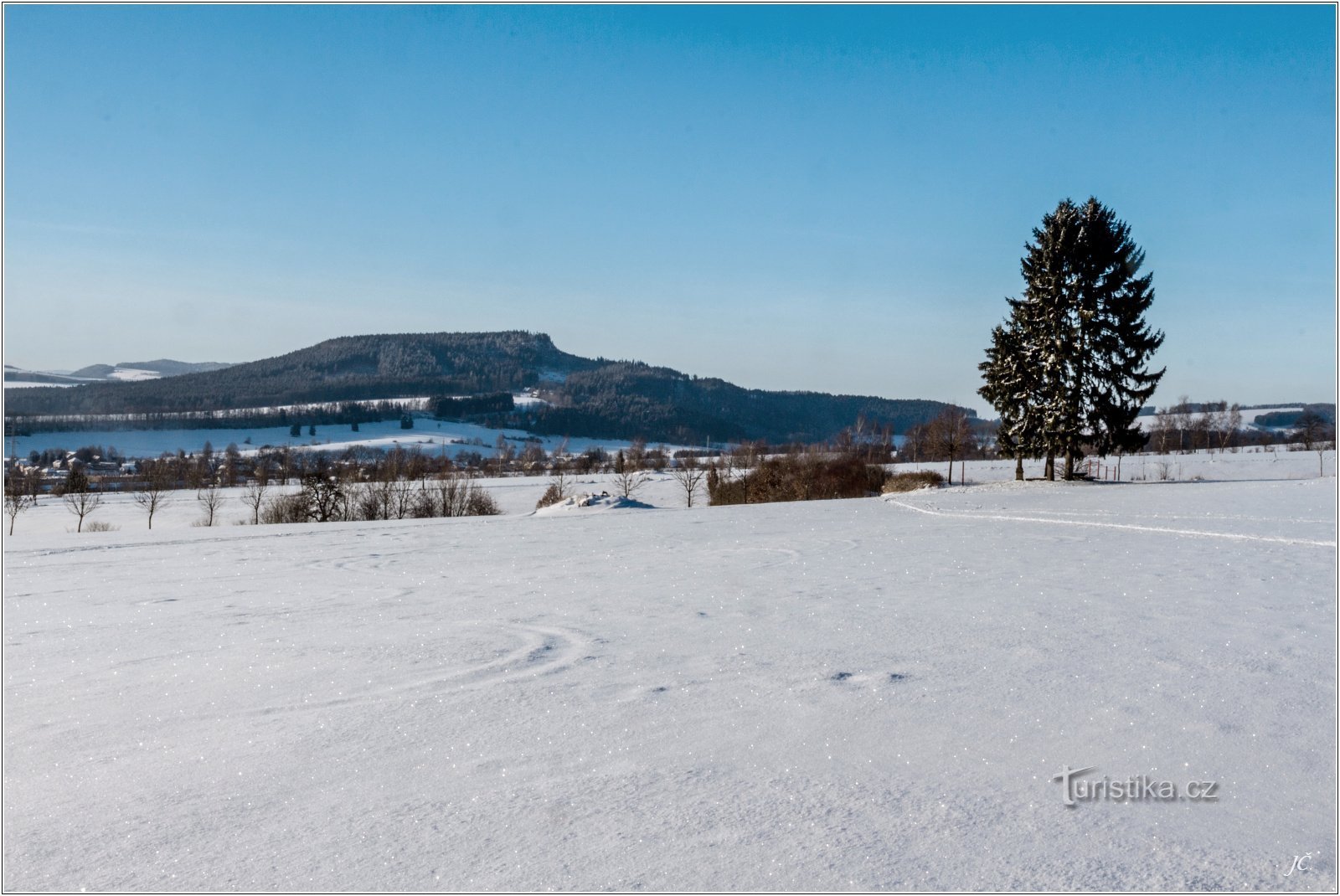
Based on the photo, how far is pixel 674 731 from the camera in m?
4.76

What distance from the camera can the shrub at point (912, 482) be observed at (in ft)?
135

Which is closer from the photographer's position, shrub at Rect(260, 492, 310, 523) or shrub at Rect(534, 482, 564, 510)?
shrub at Rect(260, 492, 310, 523)

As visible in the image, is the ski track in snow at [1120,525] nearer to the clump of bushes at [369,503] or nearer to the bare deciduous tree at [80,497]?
the clump of bushes at [369,503]

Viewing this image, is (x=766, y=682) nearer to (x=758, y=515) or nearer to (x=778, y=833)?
(x=778, y=833)

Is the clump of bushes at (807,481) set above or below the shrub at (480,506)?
above

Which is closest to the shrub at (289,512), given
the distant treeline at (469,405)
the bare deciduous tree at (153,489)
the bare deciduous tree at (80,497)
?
the bare deciduous tree at (153,489)

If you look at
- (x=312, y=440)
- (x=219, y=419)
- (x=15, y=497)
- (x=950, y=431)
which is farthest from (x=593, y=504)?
(x=219, y=419)

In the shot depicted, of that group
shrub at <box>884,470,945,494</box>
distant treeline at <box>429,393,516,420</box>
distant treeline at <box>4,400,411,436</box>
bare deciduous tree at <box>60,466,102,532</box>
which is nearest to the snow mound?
shrub at <box>884,470,945,494</box>

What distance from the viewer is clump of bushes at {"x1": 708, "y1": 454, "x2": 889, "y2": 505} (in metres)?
45.1

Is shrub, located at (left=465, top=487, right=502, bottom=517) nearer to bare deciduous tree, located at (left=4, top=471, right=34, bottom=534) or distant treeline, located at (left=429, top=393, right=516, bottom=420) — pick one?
bare deciduous tree, located at (left=4, top=471, right=34, bottom=534)

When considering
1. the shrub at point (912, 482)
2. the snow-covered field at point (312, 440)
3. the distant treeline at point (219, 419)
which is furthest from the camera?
the distant treeline at point (219, 419)

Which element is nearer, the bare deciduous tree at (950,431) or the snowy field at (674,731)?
the snowy field at (674,731)

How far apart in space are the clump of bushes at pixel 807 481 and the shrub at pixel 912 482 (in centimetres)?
164

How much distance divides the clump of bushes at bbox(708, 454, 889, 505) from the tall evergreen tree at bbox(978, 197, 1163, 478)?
39.8 feet
